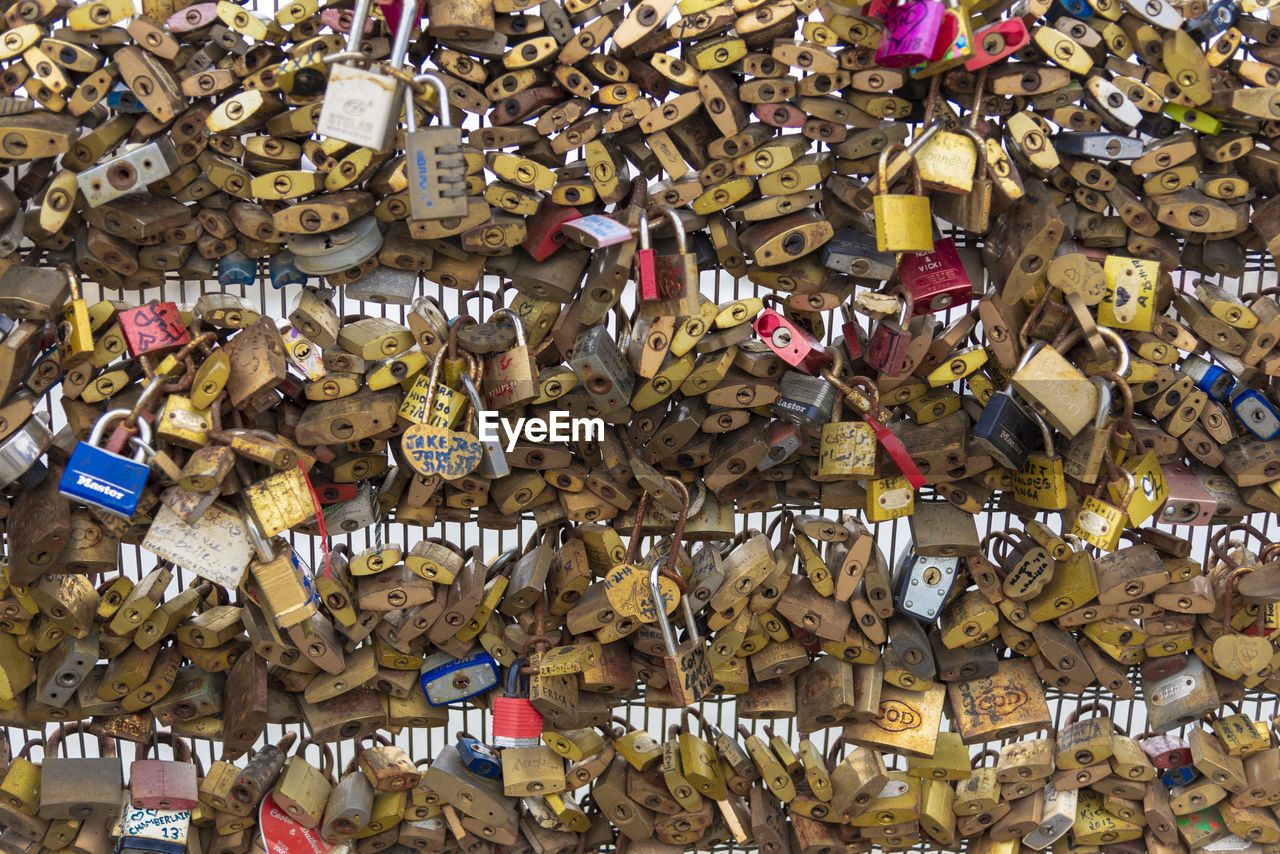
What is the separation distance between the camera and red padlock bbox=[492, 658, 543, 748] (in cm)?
265

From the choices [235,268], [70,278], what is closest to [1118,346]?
[235,268]

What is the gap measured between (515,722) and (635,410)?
30.7 inches

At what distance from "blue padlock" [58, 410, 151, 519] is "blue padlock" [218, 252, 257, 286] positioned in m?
0.48

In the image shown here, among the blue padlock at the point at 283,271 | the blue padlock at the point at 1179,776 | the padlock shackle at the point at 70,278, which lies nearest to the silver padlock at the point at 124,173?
the padlock shackle at the point at 70,278

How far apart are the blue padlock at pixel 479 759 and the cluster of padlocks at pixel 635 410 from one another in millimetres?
13

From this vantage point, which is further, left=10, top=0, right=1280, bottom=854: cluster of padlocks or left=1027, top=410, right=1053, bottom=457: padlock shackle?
left=1027, top=410, right=1053, bottom=457: padlock shackle

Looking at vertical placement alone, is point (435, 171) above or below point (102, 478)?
above

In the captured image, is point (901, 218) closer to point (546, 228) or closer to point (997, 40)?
point (997, 40)

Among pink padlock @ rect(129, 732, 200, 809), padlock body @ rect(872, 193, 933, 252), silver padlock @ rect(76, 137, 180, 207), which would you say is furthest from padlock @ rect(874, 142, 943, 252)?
pink padlock @ rect(129, 732, 200, 809)

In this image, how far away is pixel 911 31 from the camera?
2.22 m

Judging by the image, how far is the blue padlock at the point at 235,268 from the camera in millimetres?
2449

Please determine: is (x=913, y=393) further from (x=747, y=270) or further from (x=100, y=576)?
(x=100, y=576)

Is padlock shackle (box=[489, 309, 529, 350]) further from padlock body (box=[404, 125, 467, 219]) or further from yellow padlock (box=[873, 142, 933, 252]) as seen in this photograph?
yellow padlock (box=[873, 142, 933, 252])

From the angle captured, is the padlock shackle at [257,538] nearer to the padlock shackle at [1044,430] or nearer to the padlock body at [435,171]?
the padlock body at [435,171]
